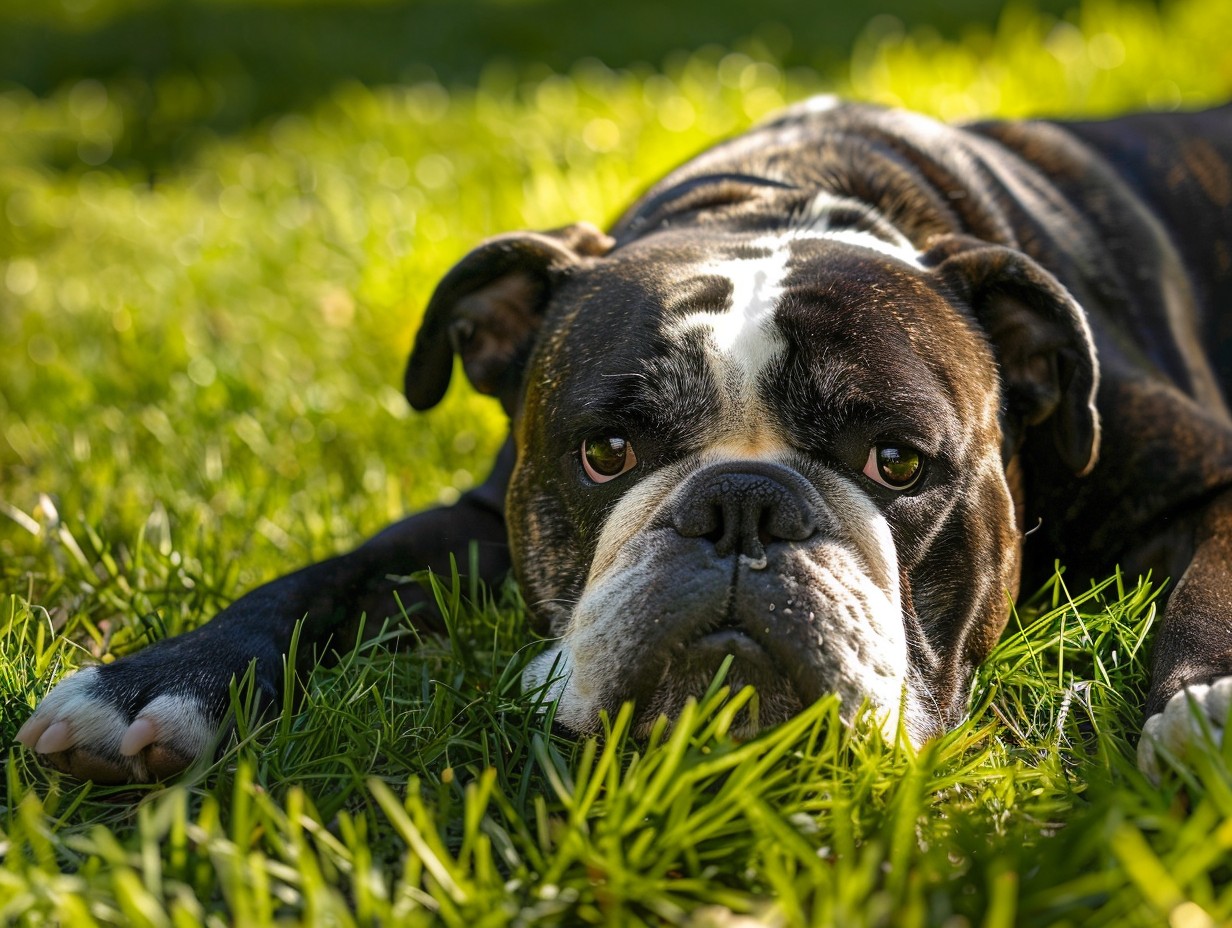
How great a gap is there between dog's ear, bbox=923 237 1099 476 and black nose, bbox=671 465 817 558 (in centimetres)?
86

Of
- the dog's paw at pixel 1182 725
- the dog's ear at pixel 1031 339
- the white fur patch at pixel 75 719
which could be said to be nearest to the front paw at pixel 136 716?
the white fur patch at pixel 75 719

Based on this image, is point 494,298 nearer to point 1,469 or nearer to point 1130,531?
point 1130,531

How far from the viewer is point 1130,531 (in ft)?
10.6

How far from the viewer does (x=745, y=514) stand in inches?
97.6

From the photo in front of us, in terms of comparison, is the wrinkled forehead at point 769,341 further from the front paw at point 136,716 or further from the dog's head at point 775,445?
the front paw at point 136,716

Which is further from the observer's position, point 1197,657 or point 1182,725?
point 1197,657

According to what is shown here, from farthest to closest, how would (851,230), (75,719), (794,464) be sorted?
1. (851,230)
2. (794,464)
3. (75,719)

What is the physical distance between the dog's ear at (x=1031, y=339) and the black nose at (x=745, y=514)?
0.86m

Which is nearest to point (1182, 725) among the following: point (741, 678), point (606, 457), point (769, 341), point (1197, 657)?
point (1197, 657)

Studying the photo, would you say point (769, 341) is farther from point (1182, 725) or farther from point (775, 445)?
point (1182, 725)

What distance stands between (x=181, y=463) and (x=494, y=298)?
1.41 m

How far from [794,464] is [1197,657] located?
841 millimetres

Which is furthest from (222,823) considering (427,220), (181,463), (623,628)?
(427,220)

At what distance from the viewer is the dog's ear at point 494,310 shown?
3.34m
